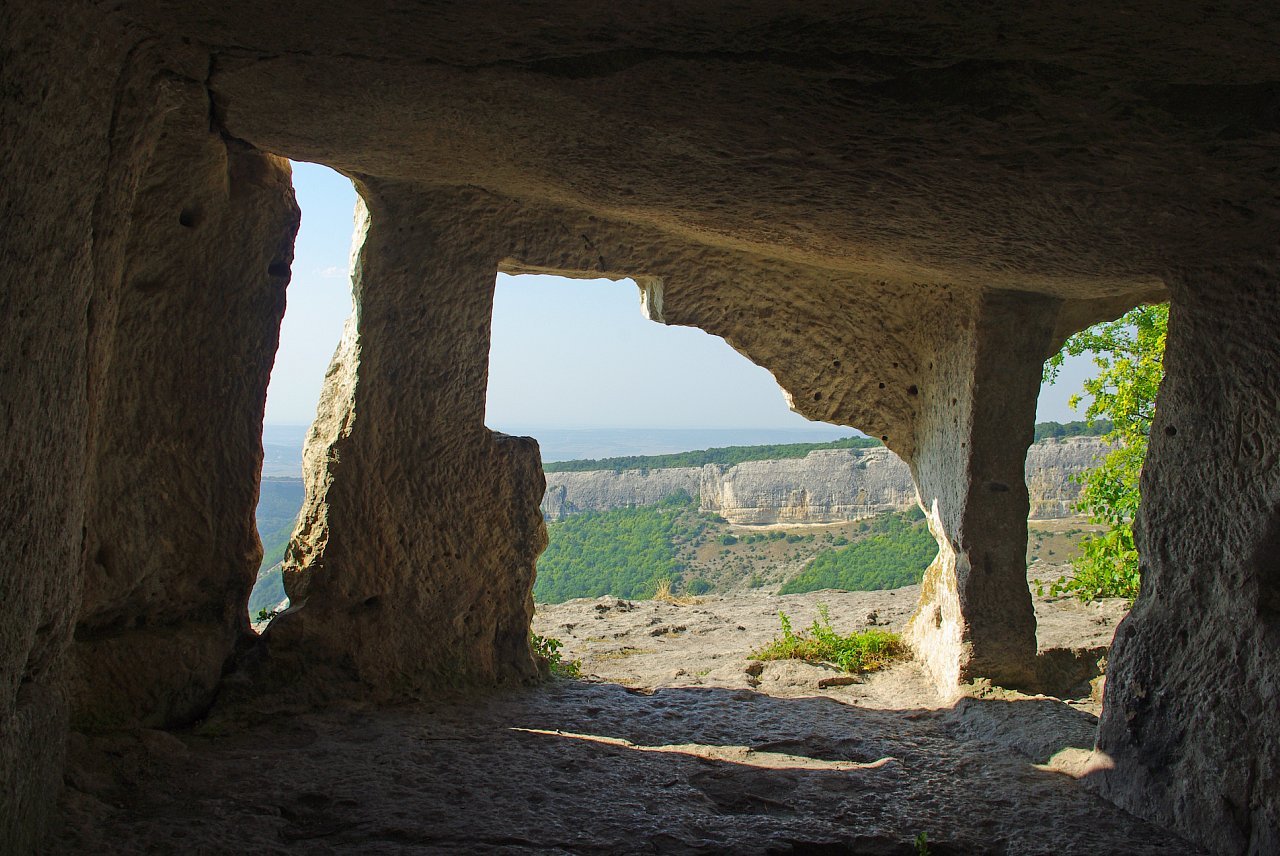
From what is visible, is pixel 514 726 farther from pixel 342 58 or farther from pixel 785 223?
pixel 342 58

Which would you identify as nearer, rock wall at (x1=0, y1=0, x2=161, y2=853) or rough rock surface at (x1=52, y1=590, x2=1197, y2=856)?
rock wall at (x1=0, y1=0, x2=161, y2=853)

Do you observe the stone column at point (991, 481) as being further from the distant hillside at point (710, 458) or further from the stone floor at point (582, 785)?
the distant hillside at point (710, 458)

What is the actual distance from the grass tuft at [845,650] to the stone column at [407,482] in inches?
85.7

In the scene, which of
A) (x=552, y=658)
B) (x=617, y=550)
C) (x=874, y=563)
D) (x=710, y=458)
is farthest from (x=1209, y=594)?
(x=710, y=458)

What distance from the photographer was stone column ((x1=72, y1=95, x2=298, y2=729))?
145 inches

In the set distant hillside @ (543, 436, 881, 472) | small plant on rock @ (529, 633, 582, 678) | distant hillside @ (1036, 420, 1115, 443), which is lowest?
small plant on rock @ (529, 633, 582, 678)

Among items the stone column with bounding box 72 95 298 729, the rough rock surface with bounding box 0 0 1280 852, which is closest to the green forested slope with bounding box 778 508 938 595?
the rough rock surface with bounding box 0 0 1280 852

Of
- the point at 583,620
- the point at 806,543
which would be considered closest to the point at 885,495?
the point at 806,543

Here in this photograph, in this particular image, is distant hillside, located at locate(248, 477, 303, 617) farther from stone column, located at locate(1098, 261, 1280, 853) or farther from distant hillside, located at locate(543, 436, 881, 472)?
stone column, located at locate(1098, 261, 1280, 853)

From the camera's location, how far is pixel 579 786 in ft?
11.5

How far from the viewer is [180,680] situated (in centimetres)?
391

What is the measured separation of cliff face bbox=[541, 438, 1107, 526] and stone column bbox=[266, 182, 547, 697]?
14249 millimetres

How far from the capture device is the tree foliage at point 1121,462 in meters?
7.55

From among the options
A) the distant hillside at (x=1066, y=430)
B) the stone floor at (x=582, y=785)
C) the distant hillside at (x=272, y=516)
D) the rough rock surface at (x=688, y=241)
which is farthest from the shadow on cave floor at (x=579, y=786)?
the distant hillside at (x=1066, y=430)
